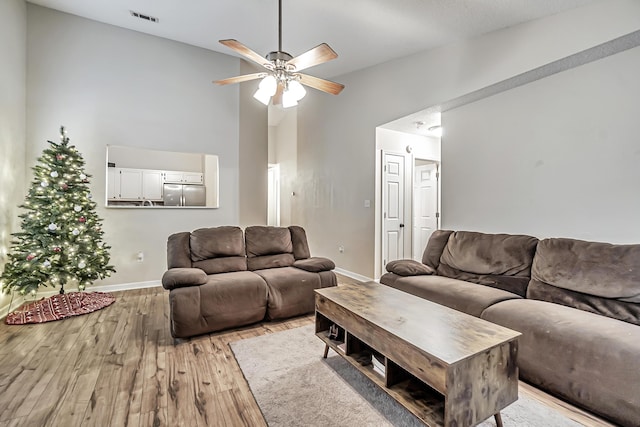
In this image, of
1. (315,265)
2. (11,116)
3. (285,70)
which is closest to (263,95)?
(285,70)

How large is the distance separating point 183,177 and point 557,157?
529 centimetres

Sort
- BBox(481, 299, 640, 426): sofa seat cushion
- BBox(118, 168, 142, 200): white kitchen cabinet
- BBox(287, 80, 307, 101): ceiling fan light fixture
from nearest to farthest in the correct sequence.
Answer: BBox(481, 299, 640, 426): sofa seat cushion < BBox(287, 80, 307, 101): ceiling fan light fixture < BBox(118, 168, 142, 200): white kitchen cabinet

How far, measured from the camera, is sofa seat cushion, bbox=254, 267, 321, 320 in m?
2.91

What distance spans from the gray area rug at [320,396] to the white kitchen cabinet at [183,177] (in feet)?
11.7

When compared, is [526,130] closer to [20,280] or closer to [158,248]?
[158,248]

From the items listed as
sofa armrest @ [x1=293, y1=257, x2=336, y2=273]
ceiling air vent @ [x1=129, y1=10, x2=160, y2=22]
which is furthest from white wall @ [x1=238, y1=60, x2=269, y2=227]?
sofa armrest @ [x1=293, y1=257, x2=336, y2=273]

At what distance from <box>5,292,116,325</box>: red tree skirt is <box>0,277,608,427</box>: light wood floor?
0.14 metres

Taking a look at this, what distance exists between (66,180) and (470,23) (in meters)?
4.67

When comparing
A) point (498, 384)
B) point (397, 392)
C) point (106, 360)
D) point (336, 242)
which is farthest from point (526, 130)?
point (106, 360)

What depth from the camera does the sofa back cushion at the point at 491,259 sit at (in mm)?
2574

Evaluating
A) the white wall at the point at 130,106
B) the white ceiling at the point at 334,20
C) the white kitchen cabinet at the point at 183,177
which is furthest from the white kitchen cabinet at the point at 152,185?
the white ceiling at the point at 334,20

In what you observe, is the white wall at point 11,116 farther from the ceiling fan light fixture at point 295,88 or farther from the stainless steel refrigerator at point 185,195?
the ceiling fan light fixture at point 295,88

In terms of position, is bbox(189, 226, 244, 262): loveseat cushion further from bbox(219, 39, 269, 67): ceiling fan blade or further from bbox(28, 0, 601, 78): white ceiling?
bbox(28, 0, 601, 78): white ceiling

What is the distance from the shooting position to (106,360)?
2.21 metres
